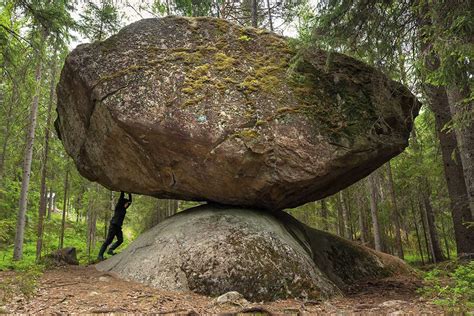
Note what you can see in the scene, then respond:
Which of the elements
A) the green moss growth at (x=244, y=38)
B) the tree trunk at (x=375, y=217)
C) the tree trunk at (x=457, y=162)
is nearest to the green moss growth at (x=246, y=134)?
the green moss growth at (x=244, y=38)

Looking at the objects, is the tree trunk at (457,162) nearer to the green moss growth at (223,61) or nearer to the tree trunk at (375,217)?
the green moss growth at (223,61)

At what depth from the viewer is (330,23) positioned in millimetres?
6488

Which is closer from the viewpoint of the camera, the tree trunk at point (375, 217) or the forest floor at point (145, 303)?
the forest floor at point (145, 303)

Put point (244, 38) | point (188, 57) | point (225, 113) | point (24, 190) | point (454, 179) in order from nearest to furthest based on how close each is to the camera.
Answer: point (225, 113)
point (188, 57)
point (244, 38)
point (454, 179)
point (24, 190)

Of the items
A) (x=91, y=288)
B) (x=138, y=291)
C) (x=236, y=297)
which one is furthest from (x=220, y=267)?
(x=91, y=288)

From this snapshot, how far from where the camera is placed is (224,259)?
585 centimetres

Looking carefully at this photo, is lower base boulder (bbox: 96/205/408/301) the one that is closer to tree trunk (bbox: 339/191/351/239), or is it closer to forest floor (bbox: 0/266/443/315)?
forest floor (bbox: 0/266/443/315)

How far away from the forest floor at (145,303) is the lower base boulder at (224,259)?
285mm

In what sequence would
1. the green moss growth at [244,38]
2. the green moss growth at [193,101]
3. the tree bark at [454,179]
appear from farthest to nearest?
1. the tree bark at [454,179]
2. the green moss growth at [244,38]
3. the green moss growth at [193,101]

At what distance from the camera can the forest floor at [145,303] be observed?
13.7 feet

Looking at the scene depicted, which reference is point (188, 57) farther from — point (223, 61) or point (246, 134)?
point (246, 134)

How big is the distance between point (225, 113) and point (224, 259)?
2814mm

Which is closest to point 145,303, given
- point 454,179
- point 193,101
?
point 193,101

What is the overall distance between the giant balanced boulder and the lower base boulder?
73 cm
